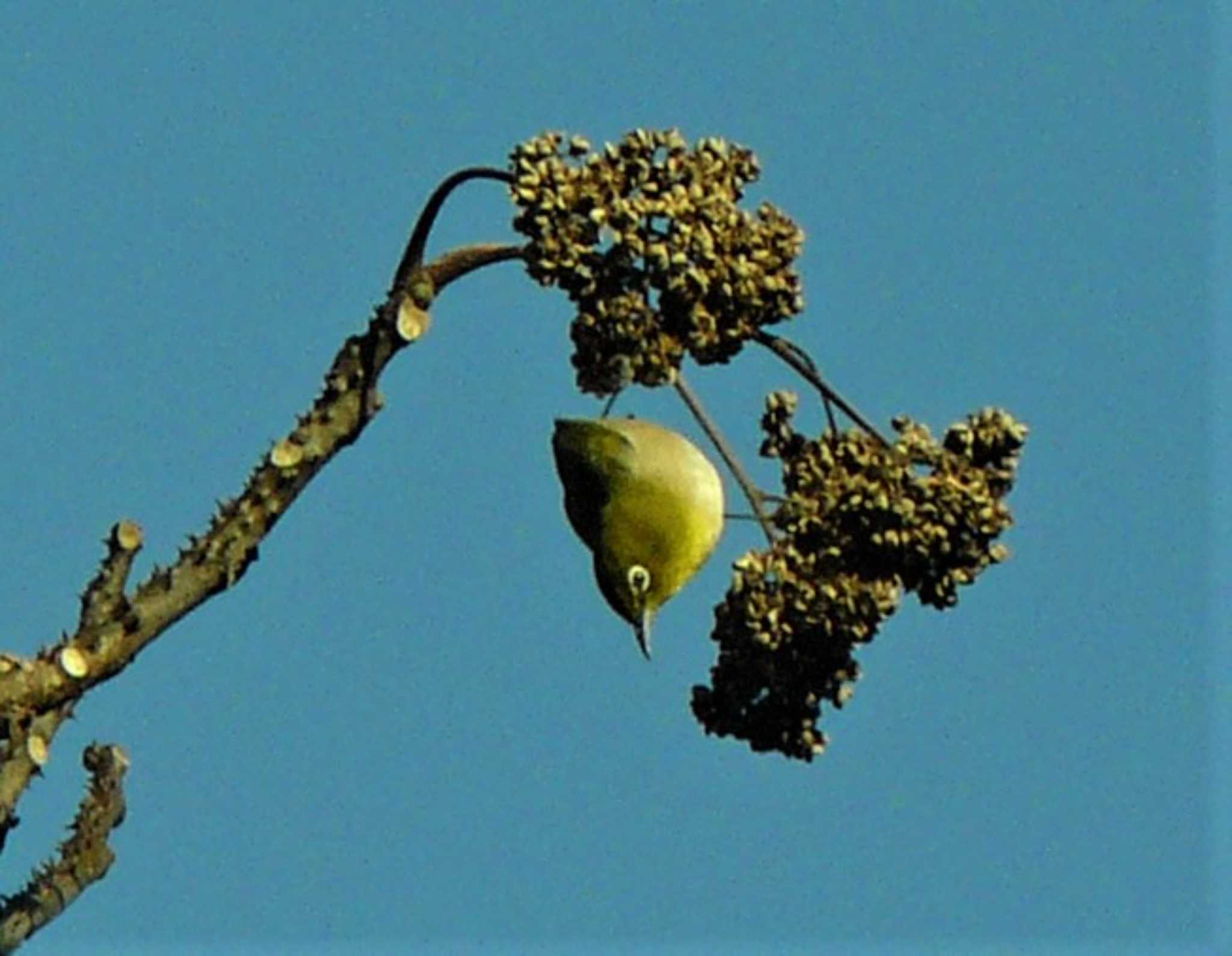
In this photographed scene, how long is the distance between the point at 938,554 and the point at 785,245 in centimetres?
78

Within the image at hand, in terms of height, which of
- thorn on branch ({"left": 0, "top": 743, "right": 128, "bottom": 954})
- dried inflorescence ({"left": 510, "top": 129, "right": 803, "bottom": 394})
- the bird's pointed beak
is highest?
dried inflorescence ({"left": 510, "top": 129, "right": 803, "bottom": 394})

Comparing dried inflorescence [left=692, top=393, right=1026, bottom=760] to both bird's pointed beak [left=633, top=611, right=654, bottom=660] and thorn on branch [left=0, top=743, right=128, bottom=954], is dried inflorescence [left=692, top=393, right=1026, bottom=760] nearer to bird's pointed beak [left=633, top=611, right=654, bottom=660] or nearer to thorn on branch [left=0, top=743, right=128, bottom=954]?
bird's pointed beak [left=633, top=611, right=654, bottom=660]

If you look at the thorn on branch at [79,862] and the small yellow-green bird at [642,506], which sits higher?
the small yellow-green bird at [642,506]

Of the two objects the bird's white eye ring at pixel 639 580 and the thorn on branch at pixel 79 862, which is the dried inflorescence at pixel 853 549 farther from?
the thorn on branch at pixel 79 862

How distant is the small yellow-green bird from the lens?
8.52 meters

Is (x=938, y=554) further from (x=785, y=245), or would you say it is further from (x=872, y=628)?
(x=785, y=245)

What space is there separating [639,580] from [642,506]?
6.7 inches

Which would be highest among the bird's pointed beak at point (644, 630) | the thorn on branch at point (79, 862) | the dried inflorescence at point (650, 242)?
the dried inflorescence at point (650, 242)

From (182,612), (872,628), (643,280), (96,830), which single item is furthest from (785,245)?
(96,830)

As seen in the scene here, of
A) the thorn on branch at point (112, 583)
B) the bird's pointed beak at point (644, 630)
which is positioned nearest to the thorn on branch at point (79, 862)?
the thorn on branch at point (112, 583)

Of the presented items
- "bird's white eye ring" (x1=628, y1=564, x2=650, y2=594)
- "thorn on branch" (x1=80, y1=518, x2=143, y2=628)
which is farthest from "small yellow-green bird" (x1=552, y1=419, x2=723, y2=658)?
"thorn on branch" (x1=80, y1=518, x2=143, y2=628)

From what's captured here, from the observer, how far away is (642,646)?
8602 mm

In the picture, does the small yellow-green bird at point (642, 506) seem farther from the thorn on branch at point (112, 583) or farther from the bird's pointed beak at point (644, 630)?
the thorn on branch at point (112, 583)

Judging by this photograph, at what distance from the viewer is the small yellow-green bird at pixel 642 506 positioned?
852 cm
